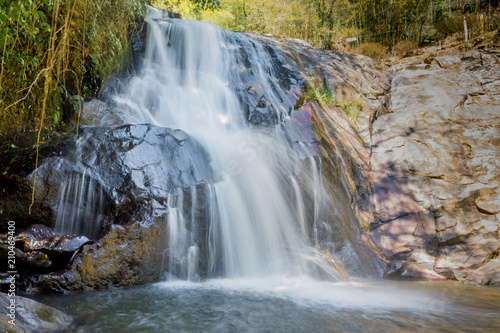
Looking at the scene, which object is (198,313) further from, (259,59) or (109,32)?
(259,59)

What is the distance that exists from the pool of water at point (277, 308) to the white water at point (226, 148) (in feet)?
1.51

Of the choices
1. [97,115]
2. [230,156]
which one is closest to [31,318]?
[230,156]

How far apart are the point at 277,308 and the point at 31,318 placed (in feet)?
7.64

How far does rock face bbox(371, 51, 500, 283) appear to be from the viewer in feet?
18.9

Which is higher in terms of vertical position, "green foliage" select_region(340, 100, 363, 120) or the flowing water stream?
"green foliage" select_region(340, 100, 363, 120)

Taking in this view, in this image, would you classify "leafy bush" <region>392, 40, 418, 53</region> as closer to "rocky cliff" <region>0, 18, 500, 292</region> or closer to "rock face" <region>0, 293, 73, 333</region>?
"rocky cliff" <region>0, 18, 500, 292</region>

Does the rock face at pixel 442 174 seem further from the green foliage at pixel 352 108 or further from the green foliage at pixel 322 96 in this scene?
the green foliage at pixel 322 96

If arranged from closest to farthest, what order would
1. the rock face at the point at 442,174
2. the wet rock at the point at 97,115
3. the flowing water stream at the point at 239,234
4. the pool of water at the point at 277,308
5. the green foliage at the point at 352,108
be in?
the pool of water at the point at 277,308
the flowing water stream at the point at 239,234
the wet rock at the point at 97,115
the rock face at the point at 442,174
the green foliage at the point at 352,108

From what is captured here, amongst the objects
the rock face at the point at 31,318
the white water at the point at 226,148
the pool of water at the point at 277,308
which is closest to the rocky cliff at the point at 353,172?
the white water at the point at 226,148

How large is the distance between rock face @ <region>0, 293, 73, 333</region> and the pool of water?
6.6 inches

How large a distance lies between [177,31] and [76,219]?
6.08 m

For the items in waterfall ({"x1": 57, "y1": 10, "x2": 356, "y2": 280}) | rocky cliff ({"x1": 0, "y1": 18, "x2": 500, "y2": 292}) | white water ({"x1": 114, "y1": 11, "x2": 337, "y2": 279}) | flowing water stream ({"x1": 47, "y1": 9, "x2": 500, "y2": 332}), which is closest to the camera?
flowing water stream ({"x1": 47, "y1": 9, "x2": 500, "y2": 332})

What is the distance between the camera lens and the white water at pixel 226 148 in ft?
15.7

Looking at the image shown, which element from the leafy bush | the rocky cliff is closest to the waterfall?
the rocky cliff
